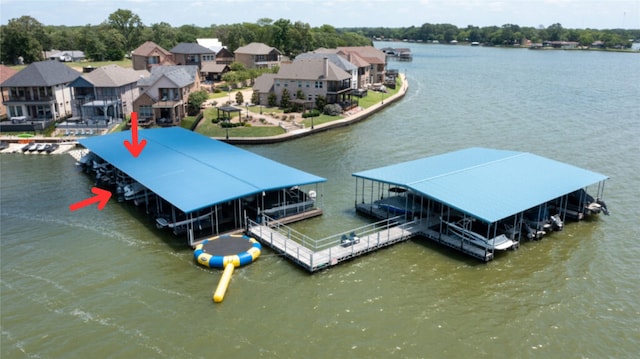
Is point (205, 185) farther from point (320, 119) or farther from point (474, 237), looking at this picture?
point (320, 119)

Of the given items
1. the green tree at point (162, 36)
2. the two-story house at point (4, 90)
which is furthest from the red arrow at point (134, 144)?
the green tree at point (162, 36)

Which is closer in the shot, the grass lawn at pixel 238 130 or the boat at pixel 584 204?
the boat at pixel 584 204

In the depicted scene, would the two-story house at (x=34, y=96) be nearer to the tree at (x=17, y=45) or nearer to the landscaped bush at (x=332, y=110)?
the landscaped bush at (x=332, y=110)

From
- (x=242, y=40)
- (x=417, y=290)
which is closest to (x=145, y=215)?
(x=417, y=290)

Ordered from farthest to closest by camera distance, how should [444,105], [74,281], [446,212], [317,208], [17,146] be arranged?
1. [444,105]
2. [17,146]
3. [317,208]
4. [446,212]
5. [74,281]

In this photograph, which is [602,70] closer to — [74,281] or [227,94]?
[227,94]

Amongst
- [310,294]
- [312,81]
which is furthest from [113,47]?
[310,294]
